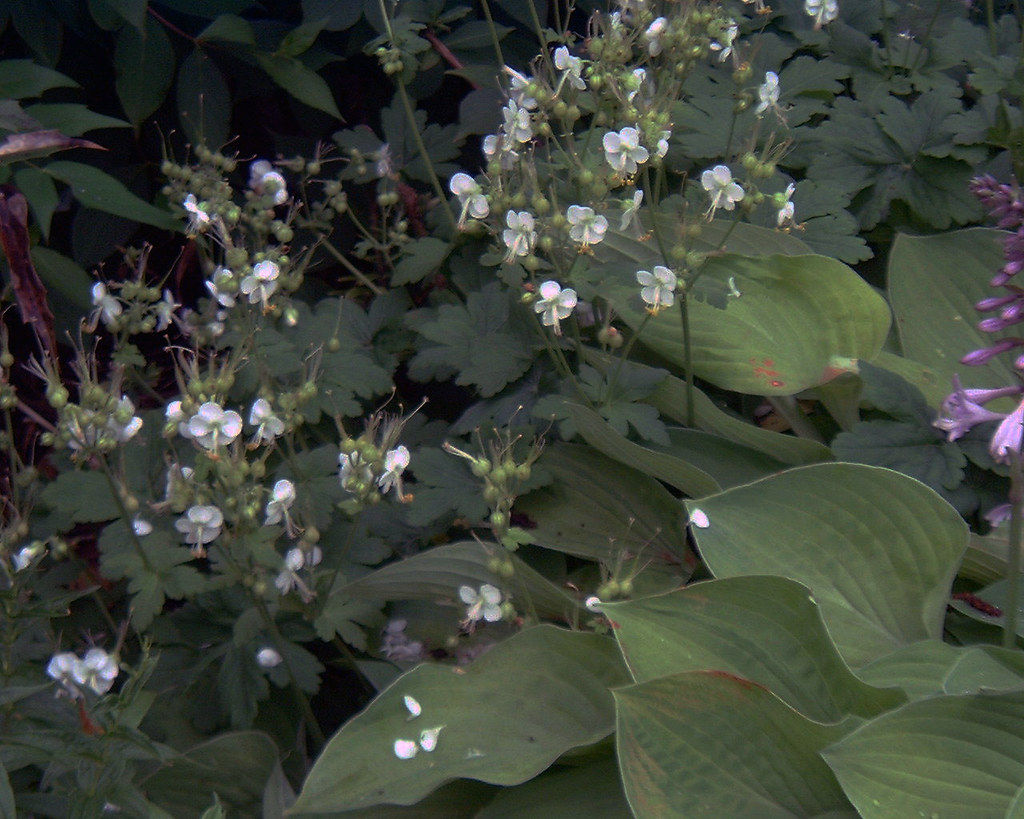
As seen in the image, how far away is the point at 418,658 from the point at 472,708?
0.23 m

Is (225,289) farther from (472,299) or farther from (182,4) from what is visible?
(182,4)

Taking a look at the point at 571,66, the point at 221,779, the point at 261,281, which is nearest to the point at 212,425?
the point at 261,281

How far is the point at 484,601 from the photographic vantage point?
1.12 meters

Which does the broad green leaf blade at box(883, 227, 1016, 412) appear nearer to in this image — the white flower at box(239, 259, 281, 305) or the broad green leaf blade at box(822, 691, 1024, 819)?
the broad green leaf blade at box(822, 691, 1024, 819)

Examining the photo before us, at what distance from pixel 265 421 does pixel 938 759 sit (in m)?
0.77

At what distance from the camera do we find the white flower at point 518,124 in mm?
1124

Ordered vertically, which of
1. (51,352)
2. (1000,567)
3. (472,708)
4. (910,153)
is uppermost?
(910,153)

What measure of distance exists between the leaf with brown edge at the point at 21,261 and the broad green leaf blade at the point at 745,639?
82 cm

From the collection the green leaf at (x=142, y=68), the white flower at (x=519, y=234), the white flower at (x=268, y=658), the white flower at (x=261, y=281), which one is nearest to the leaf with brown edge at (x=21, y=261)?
the white flower at (x=261, y=281)

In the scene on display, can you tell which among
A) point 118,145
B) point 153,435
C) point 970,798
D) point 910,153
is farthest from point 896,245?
point 118,145

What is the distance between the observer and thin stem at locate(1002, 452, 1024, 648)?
34.4 inches

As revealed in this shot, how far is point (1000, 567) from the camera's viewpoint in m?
1.19

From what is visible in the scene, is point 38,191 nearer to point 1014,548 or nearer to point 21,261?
point 21,261

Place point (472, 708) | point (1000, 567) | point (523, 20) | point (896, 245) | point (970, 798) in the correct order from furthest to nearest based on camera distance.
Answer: point (523, 20)
point (896, 245)
point (1000, 567)
point (472, 708)
point (970, 798)
